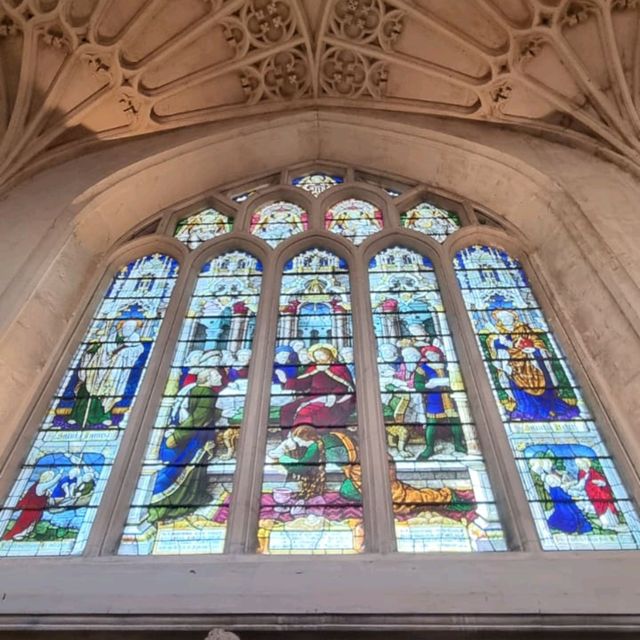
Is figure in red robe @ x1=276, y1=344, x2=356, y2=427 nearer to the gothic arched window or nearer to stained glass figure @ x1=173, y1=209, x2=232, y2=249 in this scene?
the gothic arched window

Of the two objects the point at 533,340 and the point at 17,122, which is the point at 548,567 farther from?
the point at 17,122

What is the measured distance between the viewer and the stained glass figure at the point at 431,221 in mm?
6793

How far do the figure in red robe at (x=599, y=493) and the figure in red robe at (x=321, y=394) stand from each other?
1459 mm

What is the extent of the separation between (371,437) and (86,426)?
191cm

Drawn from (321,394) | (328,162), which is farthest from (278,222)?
(321,394)

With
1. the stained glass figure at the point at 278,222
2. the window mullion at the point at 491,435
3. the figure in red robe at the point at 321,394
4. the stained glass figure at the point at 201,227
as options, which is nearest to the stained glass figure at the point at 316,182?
the stained glass figure at the point at 278,222

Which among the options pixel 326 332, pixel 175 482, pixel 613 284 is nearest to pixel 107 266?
pixel 326 332

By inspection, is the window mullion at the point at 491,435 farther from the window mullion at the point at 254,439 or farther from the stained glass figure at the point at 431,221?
the window mullion at the point at 254,439

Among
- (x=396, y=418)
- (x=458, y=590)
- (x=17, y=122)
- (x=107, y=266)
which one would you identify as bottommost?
(x=458, y=590)

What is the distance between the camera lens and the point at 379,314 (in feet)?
18.6

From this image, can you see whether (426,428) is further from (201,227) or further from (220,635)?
(201,227)

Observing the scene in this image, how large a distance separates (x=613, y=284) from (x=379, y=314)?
173 centimetres

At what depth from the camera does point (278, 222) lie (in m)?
7.07

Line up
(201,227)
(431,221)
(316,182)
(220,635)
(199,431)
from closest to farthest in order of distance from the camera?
(220,635), (199,431), (431,221), (201,227), (316,182)
